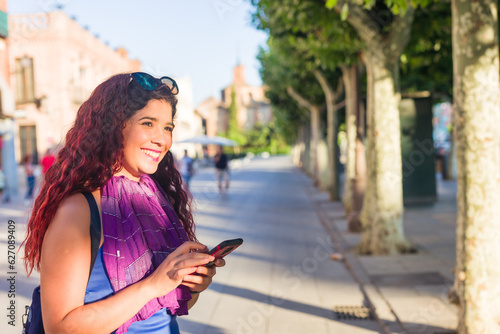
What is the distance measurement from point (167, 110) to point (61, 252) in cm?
63

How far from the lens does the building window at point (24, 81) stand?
28.5 meters

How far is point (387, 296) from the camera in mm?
5965

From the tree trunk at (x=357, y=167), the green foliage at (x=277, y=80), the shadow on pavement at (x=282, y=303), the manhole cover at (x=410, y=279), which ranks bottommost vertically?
the shadow on pavement at (x=282, y=303)

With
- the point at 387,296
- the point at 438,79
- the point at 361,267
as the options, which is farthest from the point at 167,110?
the point at 438,79

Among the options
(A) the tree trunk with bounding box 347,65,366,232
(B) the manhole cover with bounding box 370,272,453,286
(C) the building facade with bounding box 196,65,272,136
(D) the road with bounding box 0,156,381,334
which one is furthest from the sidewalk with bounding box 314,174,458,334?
(C) the building facade with bounding box 196,65,272,136

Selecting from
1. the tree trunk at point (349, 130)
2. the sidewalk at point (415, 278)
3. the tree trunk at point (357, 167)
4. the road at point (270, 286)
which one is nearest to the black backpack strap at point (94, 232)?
the road at point (270, 286)

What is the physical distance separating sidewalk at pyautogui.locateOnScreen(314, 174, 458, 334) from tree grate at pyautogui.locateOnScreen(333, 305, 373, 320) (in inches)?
5.1

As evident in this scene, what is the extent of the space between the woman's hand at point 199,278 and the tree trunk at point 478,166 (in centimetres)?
321

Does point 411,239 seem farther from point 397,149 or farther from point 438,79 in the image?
point 438,79

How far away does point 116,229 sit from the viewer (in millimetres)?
1591

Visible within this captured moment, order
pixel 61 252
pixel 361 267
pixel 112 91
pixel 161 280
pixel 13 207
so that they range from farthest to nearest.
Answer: pixel 13 207 → pixel 361 267 → pixel 112 91 → pixel 161 280 → pixel 61 252

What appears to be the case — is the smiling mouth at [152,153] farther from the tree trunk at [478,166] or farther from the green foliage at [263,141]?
the green foliage at [263,141]

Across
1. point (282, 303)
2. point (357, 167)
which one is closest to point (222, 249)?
point (282, 303)

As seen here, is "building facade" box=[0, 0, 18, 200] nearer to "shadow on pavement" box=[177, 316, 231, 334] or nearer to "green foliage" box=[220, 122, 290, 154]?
"shadow on pavement" box=[177, 316, 231, 334]
